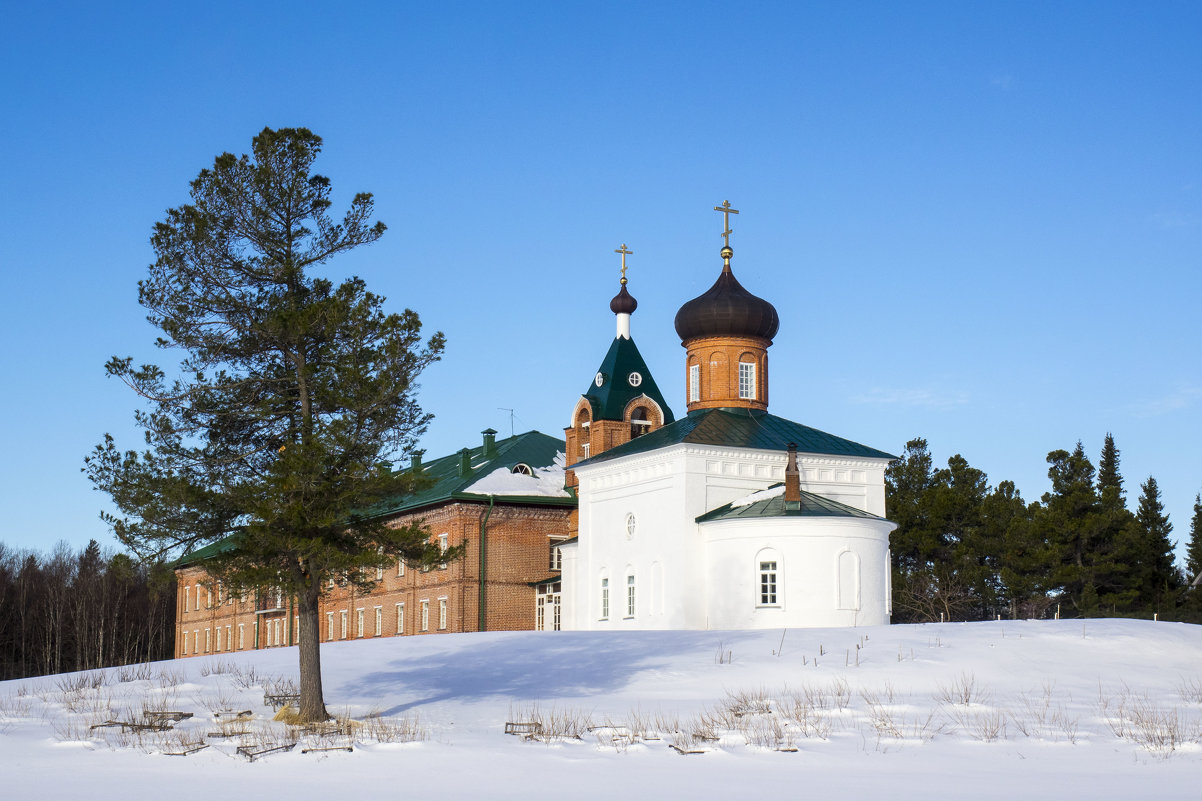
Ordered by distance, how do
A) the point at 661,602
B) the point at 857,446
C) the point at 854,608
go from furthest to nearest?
the point at 857,446 < the point at 661,602 < the point at 854,608

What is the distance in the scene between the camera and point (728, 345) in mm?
40375

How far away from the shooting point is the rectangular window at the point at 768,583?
33250 millimetres

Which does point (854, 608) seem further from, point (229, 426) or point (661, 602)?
point (229, 426)

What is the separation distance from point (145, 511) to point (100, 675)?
731 centimetres

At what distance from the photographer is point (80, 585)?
242 feet

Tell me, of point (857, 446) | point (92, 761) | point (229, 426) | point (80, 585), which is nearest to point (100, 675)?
point (229, 426)

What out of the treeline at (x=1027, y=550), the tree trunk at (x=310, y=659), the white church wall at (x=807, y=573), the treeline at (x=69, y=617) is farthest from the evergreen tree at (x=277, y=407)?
the treeline at (x=69, y=617)

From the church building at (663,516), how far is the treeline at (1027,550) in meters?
9.84

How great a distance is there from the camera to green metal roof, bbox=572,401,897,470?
3688cm

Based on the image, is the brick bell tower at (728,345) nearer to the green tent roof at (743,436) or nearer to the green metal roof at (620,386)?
the green tent roof at (743,436)

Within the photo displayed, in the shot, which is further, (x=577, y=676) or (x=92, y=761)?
(x=577, y=676)

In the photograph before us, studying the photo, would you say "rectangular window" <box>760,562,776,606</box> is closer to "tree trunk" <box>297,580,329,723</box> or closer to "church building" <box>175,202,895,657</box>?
"church building" <box>175,202,895,657</box>

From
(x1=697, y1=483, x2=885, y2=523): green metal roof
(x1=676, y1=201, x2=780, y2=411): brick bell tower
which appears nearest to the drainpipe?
(x1=676, y1=201, x2=780, y2=411): brick bell tower

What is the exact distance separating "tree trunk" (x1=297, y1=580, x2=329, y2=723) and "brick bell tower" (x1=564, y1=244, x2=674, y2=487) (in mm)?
27681
